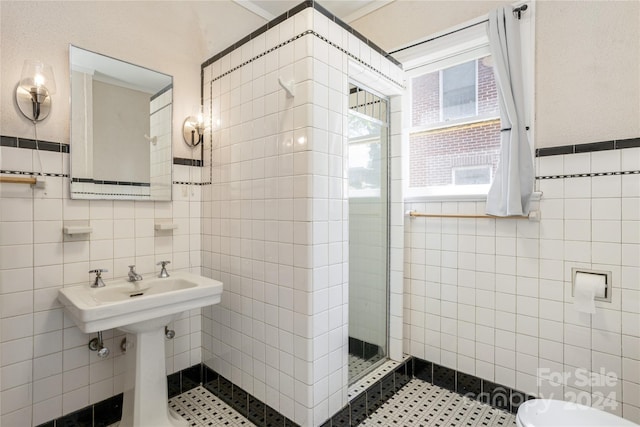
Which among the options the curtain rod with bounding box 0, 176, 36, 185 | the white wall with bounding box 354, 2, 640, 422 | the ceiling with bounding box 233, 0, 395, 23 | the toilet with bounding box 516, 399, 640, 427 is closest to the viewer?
the toilet with bounding box 516, 399, 640, 427

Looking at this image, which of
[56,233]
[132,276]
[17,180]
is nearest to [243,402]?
[132,276]

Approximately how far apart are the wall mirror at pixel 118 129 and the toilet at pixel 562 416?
2272 millimetres

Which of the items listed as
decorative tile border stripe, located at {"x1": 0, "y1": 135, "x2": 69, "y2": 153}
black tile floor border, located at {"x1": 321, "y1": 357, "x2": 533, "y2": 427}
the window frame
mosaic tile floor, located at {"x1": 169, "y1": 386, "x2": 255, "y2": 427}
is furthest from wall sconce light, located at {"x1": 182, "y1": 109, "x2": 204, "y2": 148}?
black tile floor border, located at {"x1": 321, "y1": 357, "x2": 533, "y2": 427}

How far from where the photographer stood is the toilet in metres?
1.41

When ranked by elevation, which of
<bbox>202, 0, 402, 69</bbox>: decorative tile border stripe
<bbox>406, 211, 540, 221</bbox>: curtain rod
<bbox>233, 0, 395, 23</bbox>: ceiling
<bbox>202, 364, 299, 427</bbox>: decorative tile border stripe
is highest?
<bbox>233, 0, 395, 23</bbox>: ceiling

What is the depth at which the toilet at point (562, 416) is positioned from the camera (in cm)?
141

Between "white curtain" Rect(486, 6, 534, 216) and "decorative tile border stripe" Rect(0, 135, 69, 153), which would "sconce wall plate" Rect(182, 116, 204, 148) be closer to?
"decorative tile border stripe" Rect(0, 135, 69, 153)

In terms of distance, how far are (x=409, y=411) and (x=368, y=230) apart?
1153 millimetres

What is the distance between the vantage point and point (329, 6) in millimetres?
2660

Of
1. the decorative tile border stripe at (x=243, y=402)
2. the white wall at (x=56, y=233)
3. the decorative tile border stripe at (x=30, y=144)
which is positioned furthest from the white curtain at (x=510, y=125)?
the decorative tile border stripe at (x=30, y=144)

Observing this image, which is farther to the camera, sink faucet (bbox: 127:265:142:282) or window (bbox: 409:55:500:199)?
window (bbox: 409:55:500:199)

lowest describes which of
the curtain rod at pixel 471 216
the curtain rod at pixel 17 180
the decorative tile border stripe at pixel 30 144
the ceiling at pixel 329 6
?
the curtain rod at pixel 471 216

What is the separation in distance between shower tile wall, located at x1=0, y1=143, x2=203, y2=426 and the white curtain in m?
2.14

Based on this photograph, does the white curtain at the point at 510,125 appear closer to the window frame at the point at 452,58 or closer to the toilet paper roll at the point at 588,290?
the window frame at the point at 452,58
